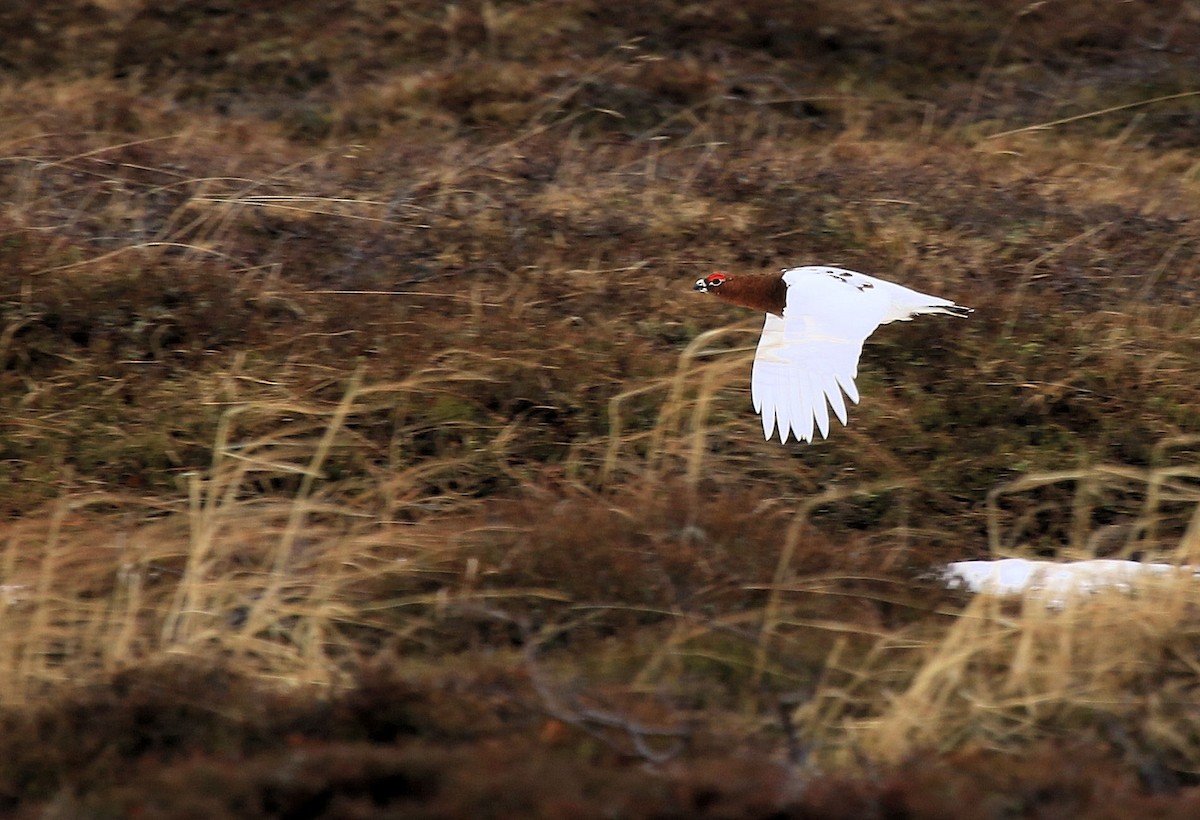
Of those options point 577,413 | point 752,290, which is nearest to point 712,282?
point 752,290

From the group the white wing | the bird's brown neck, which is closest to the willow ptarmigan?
the white wing

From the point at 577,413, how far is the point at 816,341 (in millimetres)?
1181

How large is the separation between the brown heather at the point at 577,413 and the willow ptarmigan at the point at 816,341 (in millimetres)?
182

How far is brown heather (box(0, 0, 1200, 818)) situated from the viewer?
4.22 metres

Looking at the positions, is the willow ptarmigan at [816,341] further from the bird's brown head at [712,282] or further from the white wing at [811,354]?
the bird's brown head at [712,282]

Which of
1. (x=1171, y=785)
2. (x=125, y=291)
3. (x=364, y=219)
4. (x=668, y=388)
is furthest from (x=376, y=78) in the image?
(x=1171, y=785)

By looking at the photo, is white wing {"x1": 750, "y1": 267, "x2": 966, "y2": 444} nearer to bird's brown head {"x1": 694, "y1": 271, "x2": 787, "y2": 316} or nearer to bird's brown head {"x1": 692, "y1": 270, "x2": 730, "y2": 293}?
bird's brown head {"x1": 694, "y1": 271, "x2": 787, "y2": 316}

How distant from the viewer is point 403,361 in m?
6.47

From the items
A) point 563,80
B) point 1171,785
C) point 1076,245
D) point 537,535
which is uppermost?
point 563,80

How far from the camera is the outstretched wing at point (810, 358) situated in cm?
539

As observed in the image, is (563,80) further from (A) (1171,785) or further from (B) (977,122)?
(A) (1171,785)

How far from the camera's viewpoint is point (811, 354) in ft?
17.9

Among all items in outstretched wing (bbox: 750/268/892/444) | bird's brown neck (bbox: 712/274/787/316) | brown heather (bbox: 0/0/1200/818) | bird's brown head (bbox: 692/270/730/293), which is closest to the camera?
brown heather (bbox: 0/0/1200/818)

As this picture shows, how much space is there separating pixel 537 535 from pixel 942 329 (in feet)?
7.73
